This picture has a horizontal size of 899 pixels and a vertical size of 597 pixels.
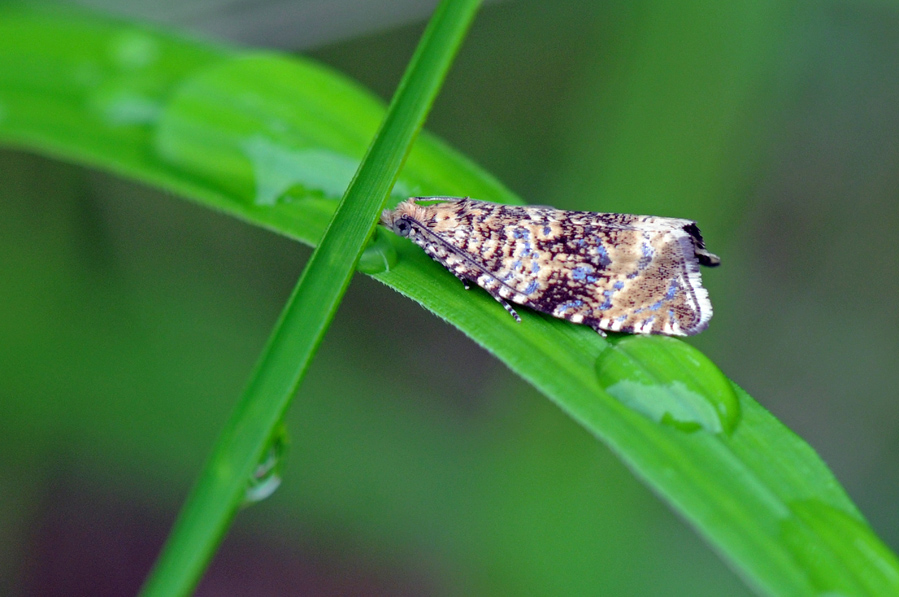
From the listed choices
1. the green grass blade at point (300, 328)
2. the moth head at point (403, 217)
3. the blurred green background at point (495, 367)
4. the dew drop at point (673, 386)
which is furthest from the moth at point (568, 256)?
the green grass blade at point (300, 328)

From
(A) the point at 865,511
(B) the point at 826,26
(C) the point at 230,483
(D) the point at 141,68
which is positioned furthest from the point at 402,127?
(B) the point at 826,26

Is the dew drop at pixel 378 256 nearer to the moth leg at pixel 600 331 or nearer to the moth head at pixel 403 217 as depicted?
the moth head at pixel 403 217

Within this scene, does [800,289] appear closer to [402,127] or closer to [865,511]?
[865,511]

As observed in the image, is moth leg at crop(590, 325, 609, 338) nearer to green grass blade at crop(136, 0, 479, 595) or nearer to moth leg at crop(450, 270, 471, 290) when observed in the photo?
moth leg at crop(450, 270, 471, 290)

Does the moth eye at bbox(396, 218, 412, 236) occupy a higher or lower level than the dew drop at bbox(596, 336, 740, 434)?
lower

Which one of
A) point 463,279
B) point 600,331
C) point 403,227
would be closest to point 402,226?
point 403,227

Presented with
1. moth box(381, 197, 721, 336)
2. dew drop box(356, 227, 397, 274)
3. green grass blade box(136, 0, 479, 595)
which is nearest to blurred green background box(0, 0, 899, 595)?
moth box(381, 197, 721, 336)
